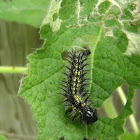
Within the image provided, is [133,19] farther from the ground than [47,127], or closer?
farther from the ground

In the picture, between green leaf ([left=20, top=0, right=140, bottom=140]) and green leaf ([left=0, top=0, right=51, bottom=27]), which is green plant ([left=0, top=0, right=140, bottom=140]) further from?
green leaf ([left=0, top=0, right=51, bottom=27])

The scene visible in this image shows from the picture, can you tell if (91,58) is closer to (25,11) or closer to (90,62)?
(90,62)

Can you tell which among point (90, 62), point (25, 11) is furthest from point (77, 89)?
point (25, 11)

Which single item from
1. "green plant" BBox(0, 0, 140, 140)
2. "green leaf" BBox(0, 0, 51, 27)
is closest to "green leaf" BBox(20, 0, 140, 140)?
"green plant" BBox(0, 0, 140, 140)

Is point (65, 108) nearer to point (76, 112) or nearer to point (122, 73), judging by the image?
point (76, 112)

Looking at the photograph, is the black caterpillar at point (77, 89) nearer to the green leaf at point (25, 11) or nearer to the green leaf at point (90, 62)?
the green leaf at point (90, 62)

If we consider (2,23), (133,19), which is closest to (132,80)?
(133,19)
